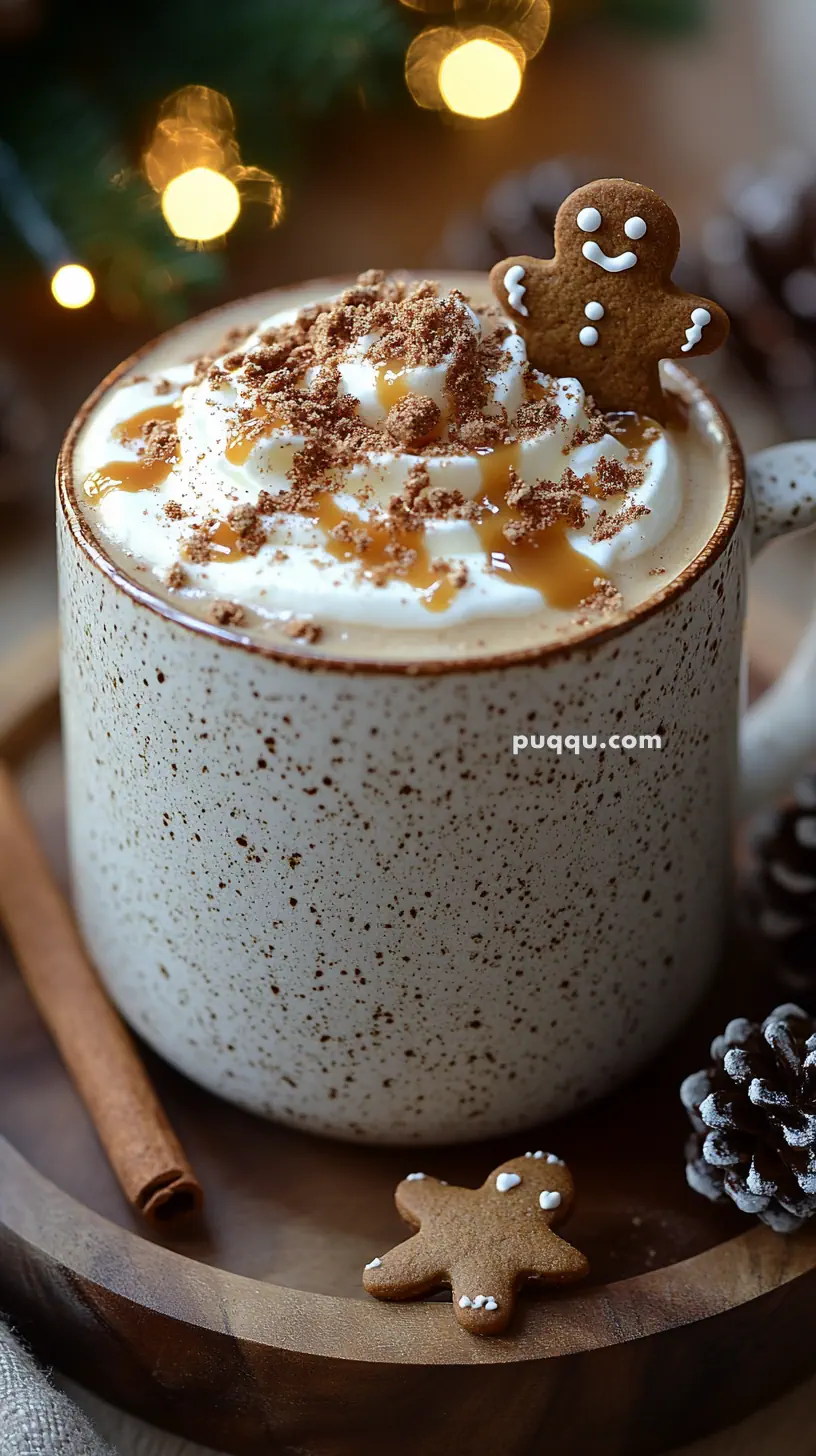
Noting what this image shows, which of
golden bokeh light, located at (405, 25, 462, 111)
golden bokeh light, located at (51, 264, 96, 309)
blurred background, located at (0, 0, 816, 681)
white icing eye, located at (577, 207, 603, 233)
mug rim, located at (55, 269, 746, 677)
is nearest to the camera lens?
mug rim, located at (55, 269, 746, 677)

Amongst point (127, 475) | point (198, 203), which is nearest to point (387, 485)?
point (127, 475)

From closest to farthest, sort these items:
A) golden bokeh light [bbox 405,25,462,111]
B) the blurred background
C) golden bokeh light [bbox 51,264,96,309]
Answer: golden bokeh light [bbox 51,264,96,309]
the blurred background
golden bokeh light [bbox 405,25,462,111]

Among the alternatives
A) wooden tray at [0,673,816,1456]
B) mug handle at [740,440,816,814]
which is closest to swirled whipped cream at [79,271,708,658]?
mug handle at [740,440,816,814]

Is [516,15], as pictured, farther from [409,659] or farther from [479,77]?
[409,659]

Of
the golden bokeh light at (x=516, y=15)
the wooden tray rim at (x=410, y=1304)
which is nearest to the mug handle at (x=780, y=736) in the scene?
the wooden tray rim at (x=410, y=1304)

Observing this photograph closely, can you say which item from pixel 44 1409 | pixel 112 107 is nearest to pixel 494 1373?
pixel 44 1409

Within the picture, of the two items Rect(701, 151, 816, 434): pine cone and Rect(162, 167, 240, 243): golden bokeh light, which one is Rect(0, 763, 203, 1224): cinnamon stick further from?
Rect(701, 151, 816, 434): pine cone
